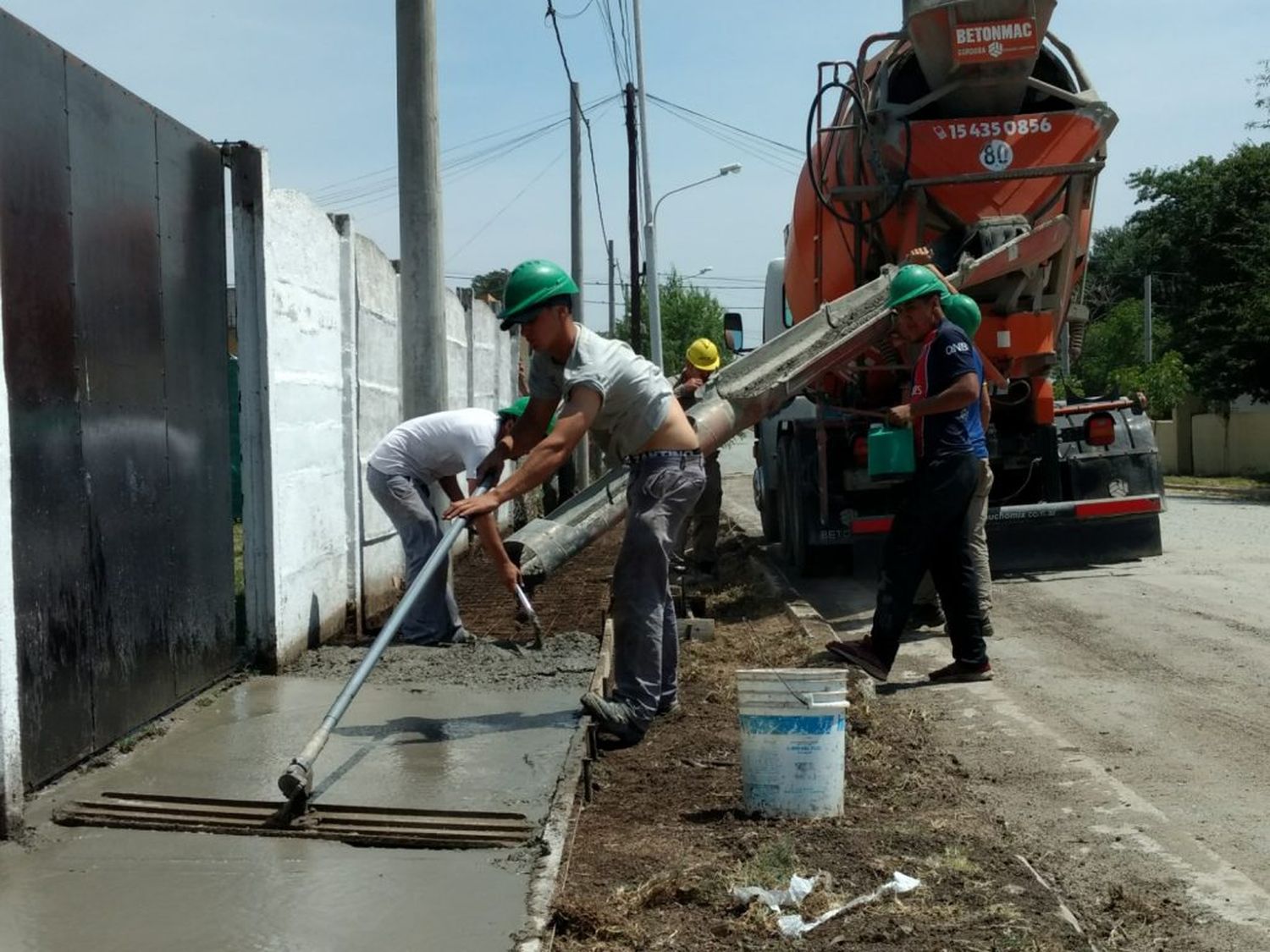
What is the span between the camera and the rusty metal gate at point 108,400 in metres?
5.02

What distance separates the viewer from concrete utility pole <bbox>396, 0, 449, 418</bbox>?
31.7ft

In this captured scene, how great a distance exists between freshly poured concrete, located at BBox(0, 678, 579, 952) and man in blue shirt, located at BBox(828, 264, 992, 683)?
7.08 ft

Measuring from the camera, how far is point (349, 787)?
17.1ft

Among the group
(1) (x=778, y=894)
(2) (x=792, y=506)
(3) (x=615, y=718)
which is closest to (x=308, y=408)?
(3) (x=615, y=718)

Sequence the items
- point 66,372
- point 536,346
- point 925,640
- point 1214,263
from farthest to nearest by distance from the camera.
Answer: point 1214,263, point 925,640, point 536,346, point 66,372

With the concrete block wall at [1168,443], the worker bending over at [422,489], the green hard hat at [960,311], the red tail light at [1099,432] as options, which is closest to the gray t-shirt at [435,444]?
the worker bending over at [422,489]

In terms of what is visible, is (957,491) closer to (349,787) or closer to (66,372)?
(349,787)

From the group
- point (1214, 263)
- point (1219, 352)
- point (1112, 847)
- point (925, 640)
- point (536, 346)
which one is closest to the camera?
point (1112, 847)

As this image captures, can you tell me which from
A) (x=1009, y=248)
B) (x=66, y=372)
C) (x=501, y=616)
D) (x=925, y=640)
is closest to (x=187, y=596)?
(x=66, y=372)

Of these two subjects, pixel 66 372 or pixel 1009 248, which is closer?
pixel 66 372

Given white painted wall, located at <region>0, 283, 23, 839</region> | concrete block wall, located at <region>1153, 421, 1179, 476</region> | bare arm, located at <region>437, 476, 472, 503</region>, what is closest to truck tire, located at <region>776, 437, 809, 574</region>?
bare arm, located at <region>437, 476, 472, 503</region>

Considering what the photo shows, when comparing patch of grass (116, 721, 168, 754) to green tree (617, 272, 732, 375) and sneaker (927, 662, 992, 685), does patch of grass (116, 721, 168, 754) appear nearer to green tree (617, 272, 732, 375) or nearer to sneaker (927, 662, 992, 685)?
sneaker (927, 662, 992, 685)

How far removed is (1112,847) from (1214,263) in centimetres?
3434

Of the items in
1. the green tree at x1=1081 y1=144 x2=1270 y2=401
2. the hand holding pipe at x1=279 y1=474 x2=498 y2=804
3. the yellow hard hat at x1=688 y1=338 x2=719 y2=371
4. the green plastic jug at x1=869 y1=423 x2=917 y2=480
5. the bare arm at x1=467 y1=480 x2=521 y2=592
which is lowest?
the hand holding pipe at x1=279 y1=474 x2=498 y2=804
